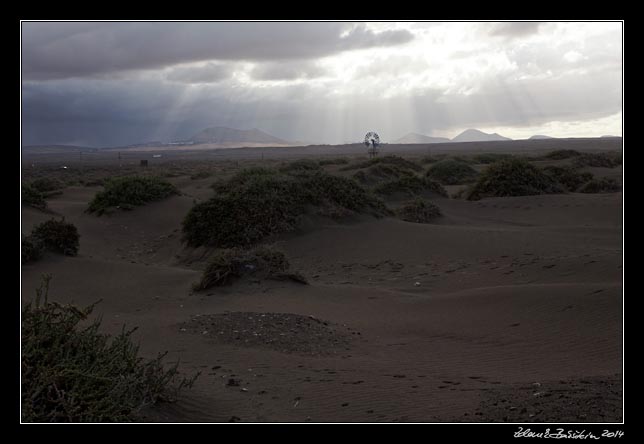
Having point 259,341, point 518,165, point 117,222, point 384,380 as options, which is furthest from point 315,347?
point 518,165

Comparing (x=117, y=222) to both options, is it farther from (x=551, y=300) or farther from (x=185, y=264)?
(x=551, y=300)

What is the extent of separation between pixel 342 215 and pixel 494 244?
4959mm

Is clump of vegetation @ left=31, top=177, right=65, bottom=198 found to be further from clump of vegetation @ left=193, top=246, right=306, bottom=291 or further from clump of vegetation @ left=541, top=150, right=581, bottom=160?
clump of vegetation @ left=541, top=150, right=581, bottom=160

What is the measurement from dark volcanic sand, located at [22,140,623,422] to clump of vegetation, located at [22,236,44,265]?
0.92 ft

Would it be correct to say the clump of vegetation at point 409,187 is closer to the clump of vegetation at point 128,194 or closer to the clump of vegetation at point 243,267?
the clump of vegetation at point 128,194

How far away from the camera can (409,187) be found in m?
28.1

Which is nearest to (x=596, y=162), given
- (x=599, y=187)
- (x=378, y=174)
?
(x=599, y=187)

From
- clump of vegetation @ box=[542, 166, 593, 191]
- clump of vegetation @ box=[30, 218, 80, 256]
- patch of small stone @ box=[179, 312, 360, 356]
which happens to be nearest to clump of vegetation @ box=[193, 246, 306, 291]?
patch of small stone @ box=[179, 312, 360, 356]

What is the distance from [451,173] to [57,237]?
2679 cm

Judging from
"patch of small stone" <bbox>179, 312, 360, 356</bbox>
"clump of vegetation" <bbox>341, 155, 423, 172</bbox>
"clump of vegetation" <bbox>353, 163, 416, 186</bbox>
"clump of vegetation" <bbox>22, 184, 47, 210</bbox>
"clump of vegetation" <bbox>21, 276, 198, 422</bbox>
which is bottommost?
"patch of small stone" <bbox>179, 312, 360, 356</bbox>

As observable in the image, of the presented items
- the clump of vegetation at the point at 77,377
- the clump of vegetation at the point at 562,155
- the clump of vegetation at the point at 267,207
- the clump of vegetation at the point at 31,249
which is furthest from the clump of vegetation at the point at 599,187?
the clump of vegetation at the point at 77,377

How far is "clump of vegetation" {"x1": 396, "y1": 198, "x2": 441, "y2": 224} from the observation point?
21453mm

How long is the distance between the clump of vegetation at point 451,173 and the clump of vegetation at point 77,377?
3251 centimetres

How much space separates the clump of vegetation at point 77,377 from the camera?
4.78 m
